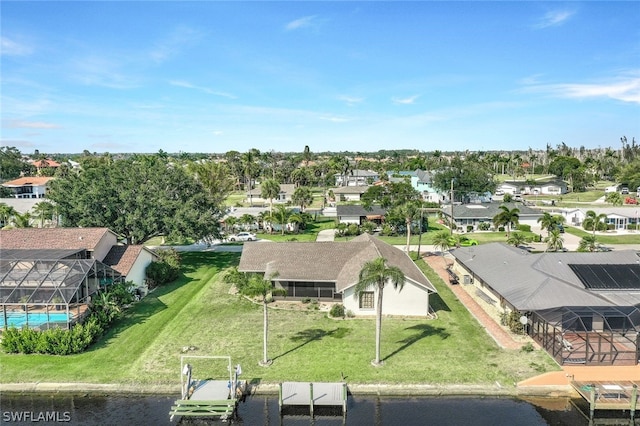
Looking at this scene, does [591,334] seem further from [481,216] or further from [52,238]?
[481,216]

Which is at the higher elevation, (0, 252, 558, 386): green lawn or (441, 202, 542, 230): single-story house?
(441, 202, 542, 230): single-story house

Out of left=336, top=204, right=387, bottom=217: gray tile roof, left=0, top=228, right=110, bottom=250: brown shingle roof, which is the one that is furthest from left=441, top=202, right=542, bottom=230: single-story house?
left=0, top=228, right=110, bottom=250: brown shingle roof

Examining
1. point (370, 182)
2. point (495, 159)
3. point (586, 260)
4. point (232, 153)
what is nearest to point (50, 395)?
point (586, 260)

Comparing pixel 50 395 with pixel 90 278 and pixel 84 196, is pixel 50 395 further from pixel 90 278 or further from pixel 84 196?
pixel 84 196

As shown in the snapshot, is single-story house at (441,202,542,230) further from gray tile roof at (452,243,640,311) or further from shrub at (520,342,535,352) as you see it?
shrub at (520,342,535,352)

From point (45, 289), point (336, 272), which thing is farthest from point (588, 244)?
point (45, 289)

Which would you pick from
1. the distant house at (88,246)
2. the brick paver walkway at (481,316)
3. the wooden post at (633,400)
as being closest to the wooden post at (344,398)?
the brick paver walkway at (481,316)
